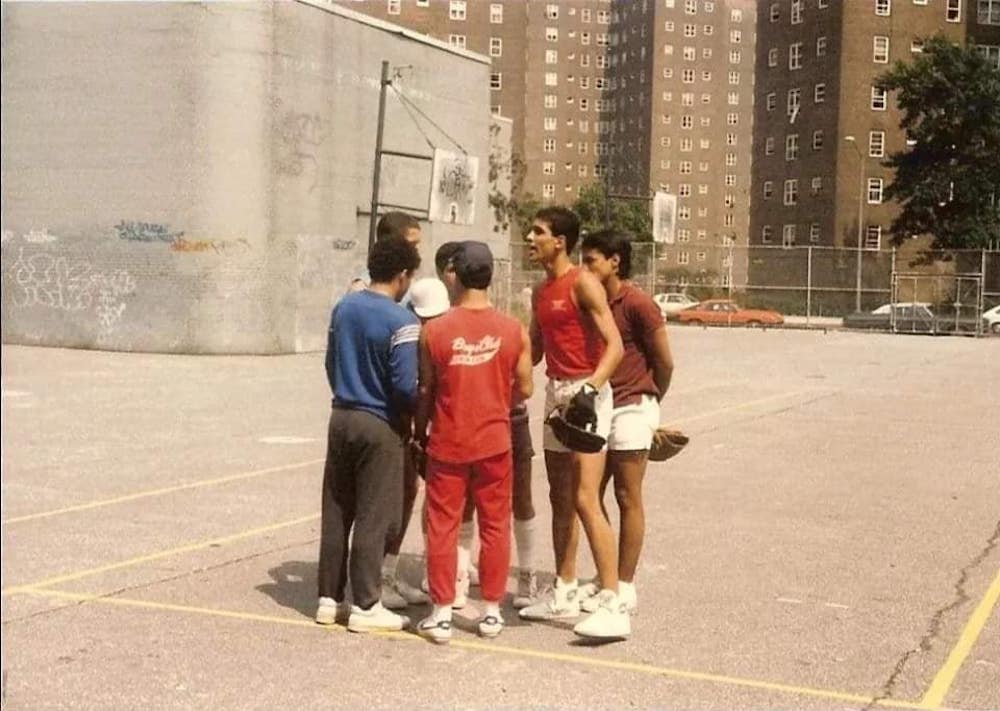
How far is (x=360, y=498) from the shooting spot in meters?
5.77

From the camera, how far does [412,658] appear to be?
5410mm

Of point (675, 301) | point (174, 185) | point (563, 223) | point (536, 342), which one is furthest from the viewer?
point (675, 301)

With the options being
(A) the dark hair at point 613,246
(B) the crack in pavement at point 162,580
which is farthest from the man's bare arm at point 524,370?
(B) the crack in pavement at point 162,580

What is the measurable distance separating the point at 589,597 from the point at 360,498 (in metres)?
1.29

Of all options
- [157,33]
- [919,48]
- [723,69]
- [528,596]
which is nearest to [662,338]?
[528,596]

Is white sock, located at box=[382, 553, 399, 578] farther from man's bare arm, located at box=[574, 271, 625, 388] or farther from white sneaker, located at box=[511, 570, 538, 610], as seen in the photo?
man's bare arm, located at box=[574, 271, 625, 388]

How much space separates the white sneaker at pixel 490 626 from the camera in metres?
5.73

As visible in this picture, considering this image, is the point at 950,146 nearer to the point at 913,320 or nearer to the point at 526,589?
the point at 913,320

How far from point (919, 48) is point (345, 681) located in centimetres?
7552

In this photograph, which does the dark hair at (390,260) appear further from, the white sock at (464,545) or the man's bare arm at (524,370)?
the white sock at (464,545)

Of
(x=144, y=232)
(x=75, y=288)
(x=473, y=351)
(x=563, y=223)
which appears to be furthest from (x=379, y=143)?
(x=473, y=351)

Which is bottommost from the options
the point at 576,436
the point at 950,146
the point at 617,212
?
the point at 576,436

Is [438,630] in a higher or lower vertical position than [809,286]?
lower

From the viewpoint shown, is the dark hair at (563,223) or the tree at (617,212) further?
the tree at (617,212)
